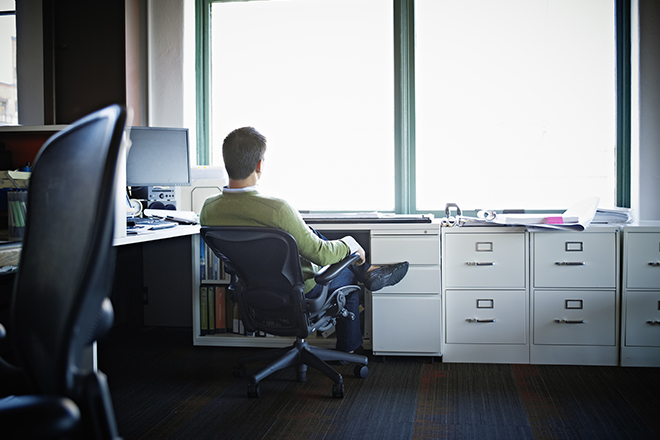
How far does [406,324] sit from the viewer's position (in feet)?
8.61

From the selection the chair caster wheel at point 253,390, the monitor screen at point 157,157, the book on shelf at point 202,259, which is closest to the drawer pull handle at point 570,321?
the chair caster wheel at point 253,390

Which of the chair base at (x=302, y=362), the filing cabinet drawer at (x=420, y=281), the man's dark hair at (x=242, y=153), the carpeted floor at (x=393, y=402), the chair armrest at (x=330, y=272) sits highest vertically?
the man's dark hair at (x=242, y=153)

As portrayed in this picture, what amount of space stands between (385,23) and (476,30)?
57 cm

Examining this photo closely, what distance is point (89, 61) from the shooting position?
3.22m

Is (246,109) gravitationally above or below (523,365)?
above

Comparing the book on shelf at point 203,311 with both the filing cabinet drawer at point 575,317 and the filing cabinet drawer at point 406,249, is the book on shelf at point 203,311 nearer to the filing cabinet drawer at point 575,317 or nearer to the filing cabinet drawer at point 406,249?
the filing cabinet drawer at point 406,249

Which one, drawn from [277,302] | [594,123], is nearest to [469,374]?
[277,302]

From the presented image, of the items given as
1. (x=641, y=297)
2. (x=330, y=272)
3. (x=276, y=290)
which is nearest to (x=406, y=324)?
(x=330, y=272)

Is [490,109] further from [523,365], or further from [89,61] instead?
[89,61]

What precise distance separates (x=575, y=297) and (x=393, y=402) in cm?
112

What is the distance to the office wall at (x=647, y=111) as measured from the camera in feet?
9.41

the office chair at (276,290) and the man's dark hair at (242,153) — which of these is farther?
the man's dark hair at (242,153)

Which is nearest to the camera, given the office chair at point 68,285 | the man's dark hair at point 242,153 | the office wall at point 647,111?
the office chair at point 68,285

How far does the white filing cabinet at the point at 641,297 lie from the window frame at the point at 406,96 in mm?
650
